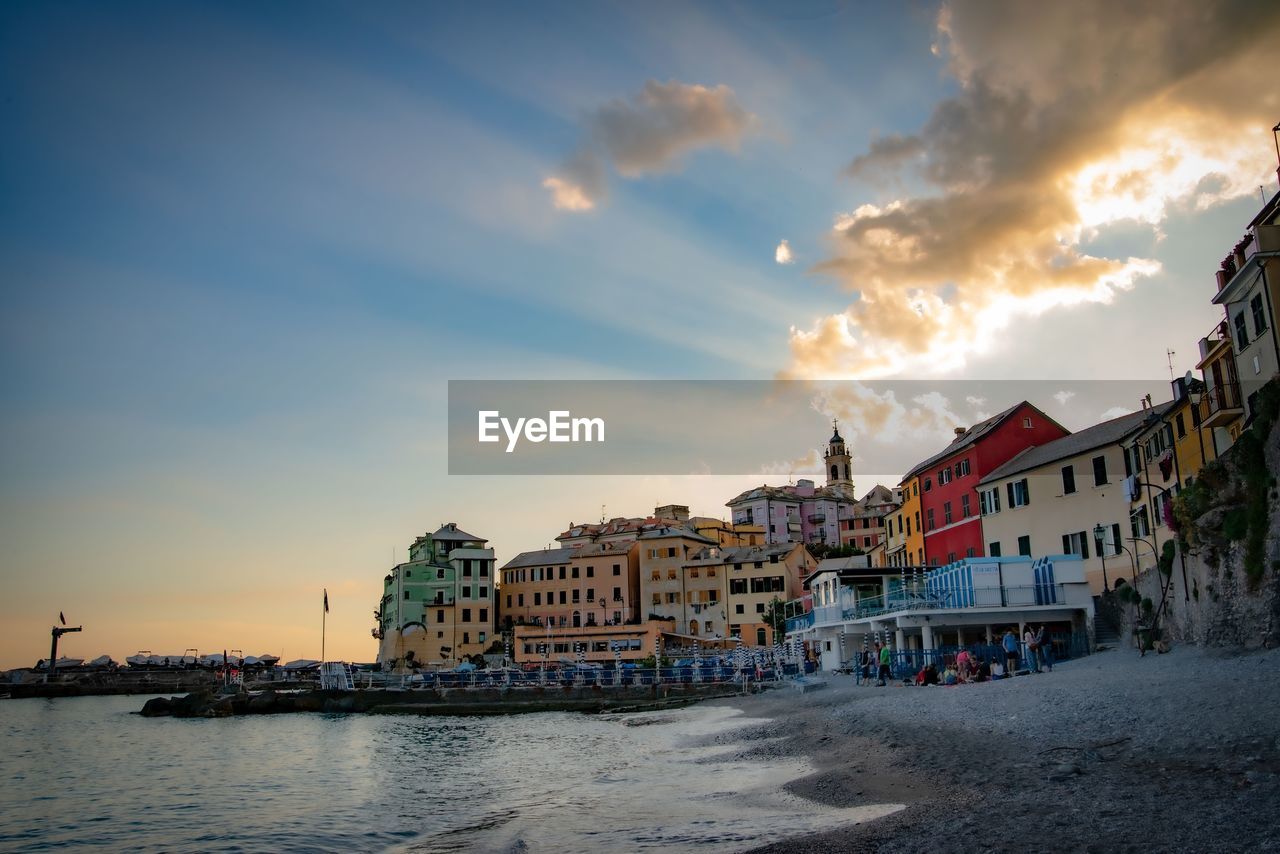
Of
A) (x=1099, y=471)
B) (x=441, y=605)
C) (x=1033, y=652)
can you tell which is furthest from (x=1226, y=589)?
(x=441, y=605)

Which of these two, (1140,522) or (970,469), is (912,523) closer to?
(970,469)

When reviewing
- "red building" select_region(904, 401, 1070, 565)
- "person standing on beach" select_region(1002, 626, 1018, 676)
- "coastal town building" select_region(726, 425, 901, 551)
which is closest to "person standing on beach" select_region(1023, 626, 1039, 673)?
"person standing on beach" select_region(1002, 626, 1018, 676)

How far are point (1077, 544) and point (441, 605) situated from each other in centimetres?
7248

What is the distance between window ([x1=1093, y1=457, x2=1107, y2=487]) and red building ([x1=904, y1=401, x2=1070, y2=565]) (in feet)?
28.3

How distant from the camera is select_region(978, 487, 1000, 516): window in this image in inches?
1954

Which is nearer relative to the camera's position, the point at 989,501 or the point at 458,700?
the point at 989,501

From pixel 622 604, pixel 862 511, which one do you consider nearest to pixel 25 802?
pixel 622 604

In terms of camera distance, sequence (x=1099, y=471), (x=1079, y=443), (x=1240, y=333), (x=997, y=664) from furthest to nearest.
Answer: (x=1079, y=443)
(x=1099, y=471)
(x=997, y=664)
(x=1240, y=333)

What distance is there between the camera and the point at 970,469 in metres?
52.8

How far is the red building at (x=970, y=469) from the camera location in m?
51.7

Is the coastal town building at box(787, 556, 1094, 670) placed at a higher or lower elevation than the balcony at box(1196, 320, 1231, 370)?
lower

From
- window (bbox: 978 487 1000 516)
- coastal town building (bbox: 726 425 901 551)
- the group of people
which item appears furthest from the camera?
coastal town building (bbox: 726 425 901 551)

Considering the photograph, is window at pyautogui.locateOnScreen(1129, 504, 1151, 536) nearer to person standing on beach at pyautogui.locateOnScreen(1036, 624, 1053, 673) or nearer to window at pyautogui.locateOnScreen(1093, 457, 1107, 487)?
window at pyautogui.locateOnScreen(1093, 457, 1107, 487)

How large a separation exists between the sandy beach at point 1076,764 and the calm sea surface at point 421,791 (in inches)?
65.1
